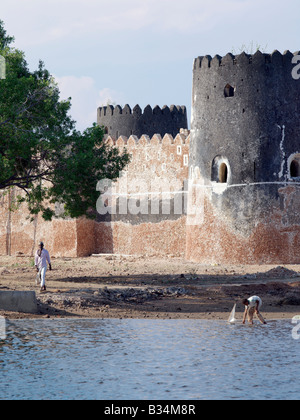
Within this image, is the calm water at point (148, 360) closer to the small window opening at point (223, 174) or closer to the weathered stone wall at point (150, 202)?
the small window opening at point (223, 174)

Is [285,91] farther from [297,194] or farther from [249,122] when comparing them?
[297,194]

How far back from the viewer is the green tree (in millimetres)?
19594

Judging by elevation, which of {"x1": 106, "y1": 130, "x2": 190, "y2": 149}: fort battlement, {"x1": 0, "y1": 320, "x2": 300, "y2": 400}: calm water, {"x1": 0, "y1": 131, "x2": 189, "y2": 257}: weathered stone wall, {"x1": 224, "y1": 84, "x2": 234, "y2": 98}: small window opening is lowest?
{"x1": 0, "y1": 320, "x2": 300, "y2": 400}: calm water

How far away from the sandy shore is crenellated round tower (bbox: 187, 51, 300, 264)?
99 centimetres

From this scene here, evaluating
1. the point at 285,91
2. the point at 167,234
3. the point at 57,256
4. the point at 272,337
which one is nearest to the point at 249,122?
the point at 285,91

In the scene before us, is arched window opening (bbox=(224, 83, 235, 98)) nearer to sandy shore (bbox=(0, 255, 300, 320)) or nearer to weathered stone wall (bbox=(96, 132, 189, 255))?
weathered stone wall (bbox=(96, 132, 189, 255))

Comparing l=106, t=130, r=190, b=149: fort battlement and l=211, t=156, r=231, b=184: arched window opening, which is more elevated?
l=106, t=130, r=190, b=149: fort battlement

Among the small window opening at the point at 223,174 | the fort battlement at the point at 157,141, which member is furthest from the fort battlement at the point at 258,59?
the fort battlement at the point at 157,141

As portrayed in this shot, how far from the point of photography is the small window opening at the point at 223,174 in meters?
25.1

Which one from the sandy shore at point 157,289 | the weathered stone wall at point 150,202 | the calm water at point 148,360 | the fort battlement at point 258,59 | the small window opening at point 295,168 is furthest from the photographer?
the weathered stone wall at point 150,202

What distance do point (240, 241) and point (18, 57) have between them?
877 cm

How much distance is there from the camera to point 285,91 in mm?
24312

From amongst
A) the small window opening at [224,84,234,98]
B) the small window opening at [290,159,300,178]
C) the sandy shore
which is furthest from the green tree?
the small window opening at [290,159,300,178]

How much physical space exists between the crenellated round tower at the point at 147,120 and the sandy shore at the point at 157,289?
1246 centimetres
